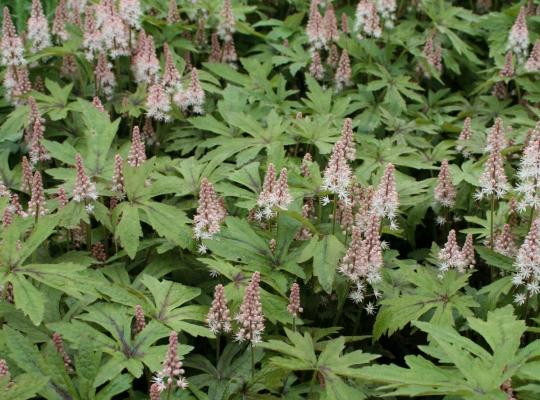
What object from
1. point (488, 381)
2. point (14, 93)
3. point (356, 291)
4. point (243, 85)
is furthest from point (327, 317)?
point (14, 93)

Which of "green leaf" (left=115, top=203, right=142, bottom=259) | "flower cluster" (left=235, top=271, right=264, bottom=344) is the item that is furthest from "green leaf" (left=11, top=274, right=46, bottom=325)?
"flower cluster" (left=235, top=271, right=264, bottom=344)

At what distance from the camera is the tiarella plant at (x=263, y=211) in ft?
11.3

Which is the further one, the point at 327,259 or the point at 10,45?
the point at 10,45

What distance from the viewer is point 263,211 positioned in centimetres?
421

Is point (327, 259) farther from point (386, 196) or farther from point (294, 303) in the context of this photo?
point (386, 196)

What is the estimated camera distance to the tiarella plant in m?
3.45

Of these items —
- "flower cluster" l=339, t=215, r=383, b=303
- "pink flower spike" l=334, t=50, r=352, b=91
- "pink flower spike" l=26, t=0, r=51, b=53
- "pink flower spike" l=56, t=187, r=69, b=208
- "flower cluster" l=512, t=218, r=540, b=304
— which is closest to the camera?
"flower cluster" l=512, t=218, r=540, b=304

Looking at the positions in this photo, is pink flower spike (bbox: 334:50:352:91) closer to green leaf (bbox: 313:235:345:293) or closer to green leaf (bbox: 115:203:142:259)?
green leaf (bbox: 313:235:345:293)

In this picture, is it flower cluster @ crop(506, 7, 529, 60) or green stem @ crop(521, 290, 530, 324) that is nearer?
green stem @ crop(521, 290, 530, 324)

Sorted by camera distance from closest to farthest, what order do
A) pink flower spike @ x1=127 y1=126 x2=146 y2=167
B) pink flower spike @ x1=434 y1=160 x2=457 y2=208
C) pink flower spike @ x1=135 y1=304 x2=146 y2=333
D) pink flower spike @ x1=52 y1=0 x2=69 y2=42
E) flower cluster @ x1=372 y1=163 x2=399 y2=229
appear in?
pink flower spike @ x1=135 y1=304 x2=146 y2=333
flower cluster @ x1=372 y1=163 x2=399 y2=229
pink flower spike @ x1=127 y1=126 x2=146 y2=167
pink flower spike @ x1=434 y1=160 x2=457 y2=208
pink flower spike @ x1=52 y1=0 x2=69 y2=42

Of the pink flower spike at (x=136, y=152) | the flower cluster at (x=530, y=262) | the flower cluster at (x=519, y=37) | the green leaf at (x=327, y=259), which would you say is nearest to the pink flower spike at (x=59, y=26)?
the pink flower spike at (x=136, y=152)

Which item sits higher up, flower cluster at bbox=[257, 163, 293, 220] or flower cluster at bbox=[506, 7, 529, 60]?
flower cluster at bbox=[506, 7, 529, 60]

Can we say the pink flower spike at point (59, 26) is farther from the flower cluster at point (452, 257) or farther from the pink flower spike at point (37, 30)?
the flower cluster at point (452, 257)

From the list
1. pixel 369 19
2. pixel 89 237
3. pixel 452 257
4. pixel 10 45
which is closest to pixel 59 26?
pixel 10 45
